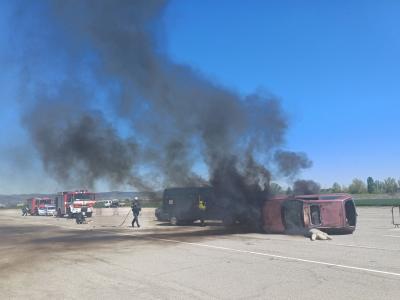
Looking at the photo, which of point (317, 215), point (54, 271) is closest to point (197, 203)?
point (317, 215)

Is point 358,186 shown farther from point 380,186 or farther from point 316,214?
point 316,214

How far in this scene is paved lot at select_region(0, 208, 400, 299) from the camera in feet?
23.8

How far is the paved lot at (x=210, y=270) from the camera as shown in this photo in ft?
23.8

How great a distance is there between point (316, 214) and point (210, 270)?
889cm

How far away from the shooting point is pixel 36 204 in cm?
5453

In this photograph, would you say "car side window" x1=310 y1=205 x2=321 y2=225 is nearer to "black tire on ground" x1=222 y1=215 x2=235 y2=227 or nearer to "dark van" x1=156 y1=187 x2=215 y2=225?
"black tire on ground" x1=222 y1=215 x2=235 y2=227

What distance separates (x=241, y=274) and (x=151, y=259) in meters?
3.37

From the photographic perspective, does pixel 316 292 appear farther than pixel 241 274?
No

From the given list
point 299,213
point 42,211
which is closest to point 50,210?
point 42,211

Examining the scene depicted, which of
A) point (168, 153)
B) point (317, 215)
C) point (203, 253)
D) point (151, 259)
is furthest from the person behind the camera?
point (168, 153)

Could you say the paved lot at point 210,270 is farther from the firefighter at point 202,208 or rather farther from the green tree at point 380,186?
the green tree at point 380,186

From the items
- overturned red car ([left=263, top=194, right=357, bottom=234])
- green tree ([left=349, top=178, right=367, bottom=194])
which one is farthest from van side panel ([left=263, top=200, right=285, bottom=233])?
→ green tree ([left=349, top=178, right=367, bottom=194])

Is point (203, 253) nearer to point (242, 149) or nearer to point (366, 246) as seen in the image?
point (366, 246)

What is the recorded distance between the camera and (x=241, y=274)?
28.7 ft
